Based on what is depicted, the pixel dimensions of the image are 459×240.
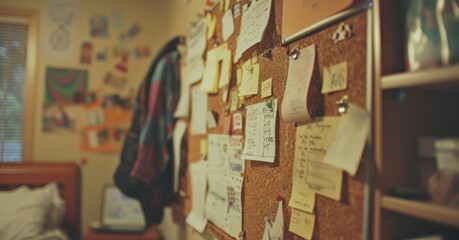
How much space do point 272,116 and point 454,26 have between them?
1.91 feet

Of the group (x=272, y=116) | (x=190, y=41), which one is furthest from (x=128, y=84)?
(x=272, y=116)

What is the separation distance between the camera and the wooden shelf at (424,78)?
0.53 meters

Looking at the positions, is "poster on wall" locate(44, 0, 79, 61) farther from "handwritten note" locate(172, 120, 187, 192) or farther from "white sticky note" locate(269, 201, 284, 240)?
"white sticky note" locate(269, 201, 284, 240)

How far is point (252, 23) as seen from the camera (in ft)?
3.98

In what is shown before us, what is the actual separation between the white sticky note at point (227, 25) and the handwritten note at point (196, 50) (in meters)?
0.26

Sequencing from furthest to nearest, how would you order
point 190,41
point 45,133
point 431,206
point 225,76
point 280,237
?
point 45,133 < point 190,41 < point 225,76 < point 280,237 < point 431,206

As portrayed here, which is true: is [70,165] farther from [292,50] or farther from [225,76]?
[292,50]

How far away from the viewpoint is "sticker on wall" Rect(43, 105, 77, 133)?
9.87 feet

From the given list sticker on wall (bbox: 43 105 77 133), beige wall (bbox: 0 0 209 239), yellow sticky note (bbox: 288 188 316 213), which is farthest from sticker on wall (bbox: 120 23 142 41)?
yellow sticky note (bbox: 288 188 316 213)

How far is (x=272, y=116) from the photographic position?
1086 mm

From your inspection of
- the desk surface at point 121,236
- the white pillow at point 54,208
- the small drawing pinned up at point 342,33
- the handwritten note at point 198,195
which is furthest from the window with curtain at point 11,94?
the small drawing pinned up at point 342,33

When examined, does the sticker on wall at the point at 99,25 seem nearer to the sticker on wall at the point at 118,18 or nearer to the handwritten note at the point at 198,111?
the sticker on wall at the point at 118,18

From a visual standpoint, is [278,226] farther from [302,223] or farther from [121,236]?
[121,236]

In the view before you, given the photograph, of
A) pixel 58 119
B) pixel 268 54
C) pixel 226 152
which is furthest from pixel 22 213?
pixel 268 54
